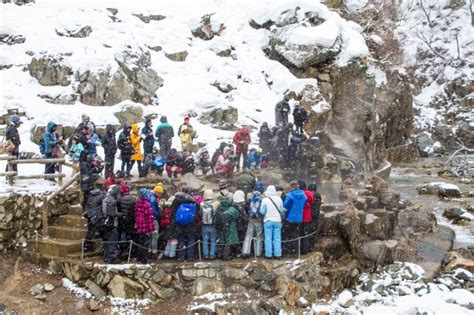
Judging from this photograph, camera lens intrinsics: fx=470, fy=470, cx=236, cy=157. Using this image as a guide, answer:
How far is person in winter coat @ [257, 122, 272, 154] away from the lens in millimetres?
15813

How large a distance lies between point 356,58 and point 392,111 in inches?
499

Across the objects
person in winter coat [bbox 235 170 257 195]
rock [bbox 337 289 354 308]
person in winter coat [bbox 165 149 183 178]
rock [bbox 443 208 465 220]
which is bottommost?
rock [bbox 337 289 354 308]

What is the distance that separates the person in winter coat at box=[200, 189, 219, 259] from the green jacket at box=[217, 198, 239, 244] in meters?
0.16

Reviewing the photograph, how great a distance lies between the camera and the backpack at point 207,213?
10.0 meters

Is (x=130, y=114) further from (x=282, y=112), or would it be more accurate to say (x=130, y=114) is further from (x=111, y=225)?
(x=111, y=225)

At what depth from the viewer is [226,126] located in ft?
60.6

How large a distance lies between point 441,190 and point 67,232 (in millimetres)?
18027

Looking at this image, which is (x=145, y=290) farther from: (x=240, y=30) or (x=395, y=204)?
(x=240, y=30)

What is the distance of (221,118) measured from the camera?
18.6 metres

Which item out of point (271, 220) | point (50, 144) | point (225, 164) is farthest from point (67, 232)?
point (225, 164)

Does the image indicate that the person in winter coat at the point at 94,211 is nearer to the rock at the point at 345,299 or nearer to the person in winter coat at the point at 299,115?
the rock at the point at 345,299

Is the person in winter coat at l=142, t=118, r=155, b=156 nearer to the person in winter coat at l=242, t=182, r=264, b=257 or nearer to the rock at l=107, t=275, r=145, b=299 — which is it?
the person in winter coat at l=242, t=182, r=264, b=257

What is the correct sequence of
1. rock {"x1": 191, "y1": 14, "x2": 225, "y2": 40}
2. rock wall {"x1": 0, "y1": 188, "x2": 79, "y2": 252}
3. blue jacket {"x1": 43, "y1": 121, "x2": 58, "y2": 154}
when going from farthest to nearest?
rock {"x1": 191, "y1": 14, "x2": 225, "y2": 40} < blue jacket {"x1": 43, "y1": 121, "x2": 58, "y2": 154} < rock wall {"x1": 0, "y1": 188, "x2": 79, "y2": 252}

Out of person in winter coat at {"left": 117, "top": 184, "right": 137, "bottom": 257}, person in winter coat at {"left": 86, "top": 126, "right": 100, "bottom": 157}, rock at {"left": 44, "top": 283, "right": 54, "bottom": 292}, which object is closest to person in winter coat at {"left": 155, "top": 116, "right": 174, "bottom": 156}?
person in winter coat at {"left": 86, "top": 126, "right": 100, "bottom": 157}
